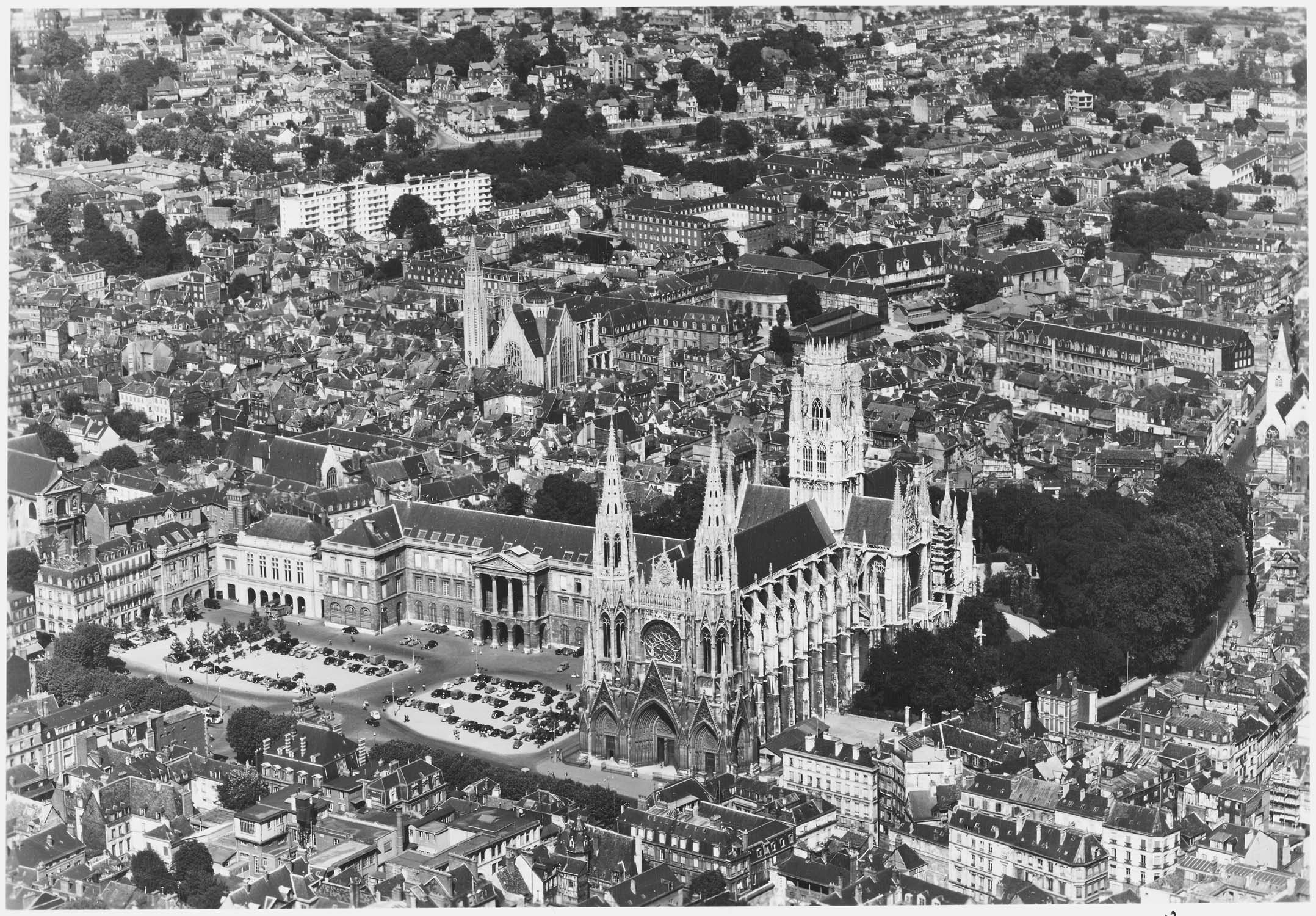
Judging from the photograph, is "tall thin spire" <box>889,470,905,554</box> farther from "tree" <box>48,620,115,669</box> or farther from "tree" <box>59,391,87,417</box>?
"tree" <box>59,391,87,417</box>

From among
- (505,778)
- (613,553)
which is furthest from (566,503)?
(505,778)

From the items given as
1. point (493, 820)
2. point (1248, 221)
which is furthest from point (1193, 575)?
point (1248, 221)

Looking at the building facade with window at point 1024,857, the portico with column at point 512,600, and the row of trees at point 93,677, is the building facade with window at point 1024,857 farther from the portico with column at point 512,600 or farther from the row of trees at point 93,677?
the row of trees at point 93,677

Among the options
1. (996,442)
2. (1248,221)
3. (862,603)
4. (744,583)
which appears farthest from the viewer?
(1248,221)

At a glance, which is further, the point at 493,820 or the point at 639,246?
the point at 639,246

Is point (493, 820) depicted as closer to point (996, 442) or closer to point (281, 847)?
point (281, 847)
